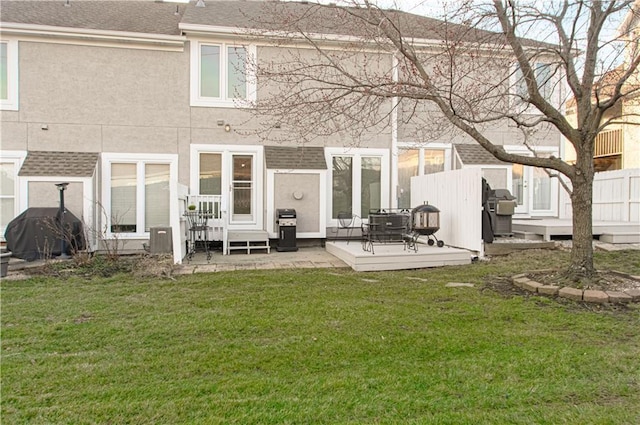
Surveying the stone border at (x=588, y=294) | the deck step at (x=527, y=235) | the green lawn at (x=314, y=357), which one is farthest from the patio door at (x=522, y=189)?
the green lawn at (x=314, y=357)

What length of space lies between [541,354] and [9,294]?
6.68m

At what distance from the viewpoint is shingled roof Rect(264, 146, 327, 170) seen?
1000 centimetres

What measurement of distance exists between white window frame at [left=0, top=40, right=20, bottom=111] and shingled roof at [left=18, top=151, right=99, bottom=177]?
121 cm

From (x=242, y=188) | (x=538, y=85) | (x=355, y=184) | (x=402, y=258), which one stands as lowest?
(x=402, y=258)

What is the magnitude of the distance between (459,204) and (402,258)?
2.14m

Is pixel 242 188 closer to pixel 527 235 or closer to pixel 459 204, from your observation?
pixel 459 204

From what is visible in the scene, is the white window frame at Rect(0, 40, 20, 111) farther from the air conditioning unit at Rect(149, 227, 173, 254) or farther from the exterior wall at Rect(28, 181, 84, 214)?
the air conditioning unit at Rect(149, 227, 173, 254)

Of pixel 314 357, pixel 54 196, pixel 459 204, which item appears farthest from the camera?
pixel 54 196

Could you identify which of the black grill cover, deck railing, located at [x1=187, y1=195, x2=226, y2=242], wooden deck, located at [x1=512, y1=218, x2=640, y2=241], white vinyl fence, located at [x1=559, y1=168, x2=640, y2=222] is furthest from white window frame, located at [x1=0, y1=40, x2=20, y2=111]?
white vinyl fence, located at [x1=559, y1=168, x2=640, y2=222]

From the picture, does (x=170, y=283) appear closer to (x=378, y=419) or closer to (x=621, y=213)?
(x=378, y=419)

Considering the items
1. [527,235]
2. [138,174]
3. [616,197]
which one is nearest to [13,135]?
[138,174]

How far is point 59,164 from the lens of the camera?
9172 millimetres

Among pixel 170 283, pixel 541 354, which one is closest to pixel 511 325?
pixel 541 354

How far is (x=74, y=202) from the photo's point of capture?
9023 mm
